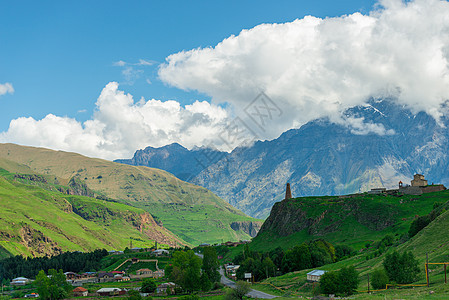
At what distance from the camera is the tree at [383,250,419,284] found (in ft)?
245

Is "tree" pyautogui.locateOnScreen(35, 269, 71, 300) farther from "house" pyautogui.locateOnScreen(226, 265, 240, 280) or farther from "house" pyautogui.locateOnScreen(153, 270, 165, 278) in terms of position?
"house" pyautogui.locateOnScreen(226, 265, 240, 280)

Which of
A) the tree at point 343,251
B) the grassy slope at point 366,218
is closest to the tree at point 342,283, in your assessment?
the tree at point 343,251

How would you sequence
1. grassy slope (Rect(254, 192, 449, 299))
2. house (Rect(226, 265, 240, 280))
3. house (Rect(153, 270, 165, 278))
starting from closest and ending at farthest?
grassy slope (Rect(254, 192, 449, 299)) < house (Rect(226, 265, 240, 280)) < house (Rect(153, 270, 165, 278))

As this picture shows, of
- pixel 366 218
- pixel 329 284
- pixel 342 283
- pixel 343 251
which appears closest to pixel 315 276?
pixel 329 284

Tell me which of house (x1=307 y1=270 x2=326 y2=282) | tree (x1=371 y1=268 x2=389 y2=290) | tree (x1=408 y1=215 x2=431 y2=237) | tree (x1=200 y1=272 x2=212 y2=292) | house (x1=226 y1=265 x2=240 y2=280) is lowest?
house (x1=226 y1=265 x2=240 y2=280)

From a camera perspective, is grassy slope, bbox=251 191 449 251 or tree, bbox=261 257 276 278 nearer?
tree, bbox=261 257 276 278

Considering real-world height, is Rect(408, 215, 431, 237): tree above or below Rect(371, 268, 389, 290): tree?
above

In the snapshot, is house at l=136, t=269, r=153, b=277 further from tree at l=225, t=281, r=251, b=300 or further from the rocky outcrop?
tree at l=225, t=281, r=251, b=300

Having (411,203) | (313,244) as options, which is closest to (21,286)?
(313,244)

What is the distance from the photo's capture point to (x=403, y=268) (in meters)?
75.9

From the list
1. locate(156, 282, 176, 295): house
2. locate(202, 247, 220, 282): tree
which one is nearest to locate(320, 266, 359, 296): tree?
locate(202, 247, 220, 282): tree

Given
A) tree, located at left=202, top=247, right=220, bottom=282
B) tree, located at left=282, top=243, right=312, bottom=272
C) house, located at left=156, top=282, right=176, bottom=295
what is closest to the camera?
house, located at left=156, top=282, right=176, bottom=295

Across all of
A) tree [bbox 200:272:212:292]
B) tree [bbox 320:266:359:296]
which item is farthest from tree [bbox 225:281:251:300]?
tree [bbox 200:272:212:292]

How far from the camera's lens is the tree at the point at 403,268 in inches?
2943
